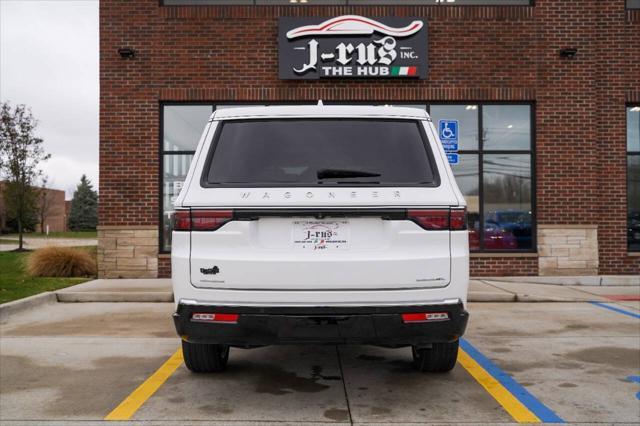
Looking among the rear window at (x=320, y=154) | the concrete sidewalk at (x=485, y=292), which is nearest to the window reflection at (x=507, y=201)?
the concrete sidewalk at (x=485, y=292)

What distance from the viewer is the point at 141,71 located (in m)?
11.6

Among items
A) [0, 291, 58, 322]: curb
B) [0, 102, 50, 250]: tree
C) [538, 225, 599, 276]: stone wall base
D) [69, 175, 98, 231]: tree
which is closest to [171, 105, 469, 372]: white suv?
[0, 291, 58, 322]: curb

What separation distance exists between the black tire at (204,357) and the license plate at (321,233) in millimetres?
1511

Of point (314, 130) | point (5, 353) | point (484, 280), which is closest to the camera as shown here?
point (314, 130)

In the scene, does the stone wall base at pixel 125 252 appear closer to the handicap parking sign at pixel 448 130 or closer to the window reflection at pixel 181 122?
the window reflection at pixel 181 122

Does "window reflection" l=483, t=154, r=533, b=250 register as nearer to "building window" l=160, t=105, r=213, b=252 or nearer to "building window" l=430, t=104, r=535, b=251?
"building window" l=430, t=104, r=535, b=251

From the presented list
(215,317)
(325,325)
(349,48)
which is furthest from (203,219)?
(349,48)

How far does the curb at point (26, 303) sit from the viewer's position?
775cm

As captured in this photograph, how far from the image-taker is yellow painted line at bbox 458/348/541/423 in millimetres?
3867

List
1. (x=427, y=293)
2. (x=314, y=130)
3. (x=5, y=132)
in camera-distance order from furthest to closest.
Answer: (x=5, y=132) → (x=314, y=130) → (x=427, y=293)

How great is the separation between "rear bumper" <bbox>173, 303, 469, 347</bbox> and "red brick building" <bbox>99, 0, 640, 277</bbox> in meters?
8.34

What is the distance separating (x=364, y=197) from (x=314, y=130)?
25.9 inches

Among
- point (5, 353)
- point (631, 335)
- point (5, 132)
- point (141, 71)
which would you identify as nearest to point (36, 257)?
point (141, 71)

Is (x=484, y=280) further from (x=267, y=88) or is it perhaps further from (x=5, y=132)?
(x=5, y=132)
